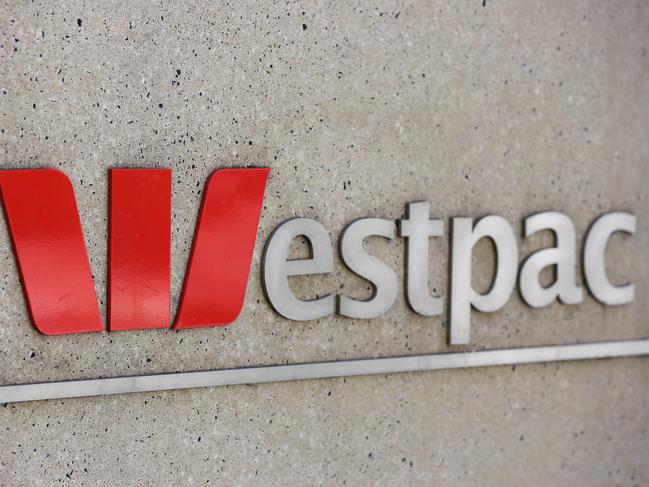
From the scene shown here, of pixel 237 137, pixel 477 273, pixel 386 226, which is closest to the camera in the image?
pixel 237 137

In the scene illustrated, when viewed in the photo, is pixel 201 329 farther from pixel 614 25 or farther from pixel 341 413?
pixel 614 25

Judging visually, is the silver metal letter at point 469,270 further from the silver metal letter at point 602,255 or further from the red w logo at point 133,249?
the red w logo at point 133,249

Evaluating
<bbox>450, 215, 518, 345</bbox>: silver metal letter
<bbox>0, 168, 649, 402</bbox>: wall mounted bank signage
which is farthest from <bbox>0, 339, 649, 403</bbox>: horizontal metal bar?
<bbox>450, 215, 518, 345</bbox>: silver metal letter

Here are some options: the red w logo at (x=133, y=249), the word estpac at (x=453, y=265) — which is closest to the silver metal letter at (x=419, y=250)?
the word estpac at (x=453, y=265)

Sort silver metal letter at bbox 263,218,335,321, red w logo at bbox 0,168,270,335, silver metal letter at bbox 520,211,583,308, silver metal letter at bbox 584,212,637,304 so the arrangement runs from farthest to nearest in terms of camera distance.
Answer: silver metal letter at bbox 584,212,637,304 → silver metal letter at bbox 520,211,583,308 → silver metal letter at bbox 263,218,335,321 → red w logo at bbox 0,168,270,335

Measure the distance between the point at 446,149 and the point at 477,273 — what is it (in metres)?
0.45

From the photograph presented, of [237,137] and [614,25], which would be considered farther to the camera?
[614,25]

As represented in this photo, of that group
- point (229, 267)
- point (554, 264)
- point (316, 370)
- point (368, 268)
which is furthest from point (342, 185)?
point (554, 264)

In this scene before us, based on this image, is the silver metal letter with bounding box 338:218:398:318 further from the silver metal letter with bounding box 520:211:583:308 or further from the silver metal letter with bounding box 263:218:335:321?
the silver metal letter with bounding box 520:211:583:308

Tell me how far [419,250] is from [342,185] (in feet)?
1.13

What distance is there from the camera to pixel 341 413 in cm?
297

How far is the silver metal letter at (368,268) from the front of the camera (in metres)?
2.89

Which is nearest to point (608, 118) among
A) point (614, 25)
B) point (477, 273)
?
point (614, 25)

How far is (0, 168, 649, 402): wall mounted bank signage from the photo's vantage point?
8.17 feet
